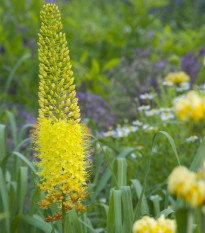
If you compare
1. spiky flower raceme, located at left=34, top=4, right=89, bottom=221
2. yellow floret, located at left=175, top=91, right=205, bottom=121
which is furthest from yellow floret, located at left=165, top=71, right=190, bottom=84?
yellow floret, located at left=175, top=91, right=205, bottom=121

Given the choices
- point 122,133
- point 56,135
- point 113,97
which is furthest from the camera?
point 113,97

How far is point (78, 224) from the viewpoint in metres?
2.25

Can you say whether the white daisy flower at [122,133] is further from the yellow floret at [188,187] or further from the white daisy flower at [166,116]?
the yellow floret at [188,187]

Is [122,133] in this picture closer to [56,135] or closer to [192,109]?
[56,135]

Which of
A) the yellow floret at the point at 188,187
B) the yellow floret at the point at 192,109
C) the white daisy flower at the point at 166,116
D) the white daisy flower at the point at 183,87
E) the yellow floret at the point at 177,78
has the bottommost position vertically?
the yellow floret at the point at 188,187

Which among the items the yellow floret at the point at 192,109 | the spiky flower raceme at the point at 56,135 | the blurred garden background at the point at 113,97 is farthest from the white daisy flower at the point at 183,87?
the yellow floret at the point at 192,109

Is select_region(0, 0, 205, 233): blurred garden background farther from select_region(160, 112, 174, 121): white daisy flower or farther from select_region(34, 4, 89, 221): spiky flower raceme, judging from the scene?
select_region(34, 4, 89, 221): spiky flower raceme

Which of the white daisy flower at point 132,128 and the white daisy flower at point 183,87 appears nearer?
the white daisy flower at point 132,128

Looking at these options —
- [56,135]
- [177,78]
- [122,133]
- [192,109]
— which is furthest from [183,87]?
[192,109]

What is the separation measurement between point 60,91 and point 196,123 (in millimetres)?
864

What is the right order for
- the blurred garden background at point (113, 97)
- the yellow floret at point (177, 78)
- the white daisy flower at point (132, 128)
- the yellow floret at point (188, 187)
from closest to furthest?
the yellow floret at point (188, 187) → the blurred garden background at point (113, 97) → the white daisy flower at point (132, 128) → the yellow floret at point (177, 78)

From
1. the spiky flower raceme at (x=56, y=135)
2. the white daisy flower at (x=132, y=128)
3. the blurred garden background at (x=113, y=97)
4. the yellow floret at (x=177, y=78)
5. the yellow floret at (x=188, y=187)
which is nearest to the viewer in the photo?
the yellow floret at (x=188, y=187)

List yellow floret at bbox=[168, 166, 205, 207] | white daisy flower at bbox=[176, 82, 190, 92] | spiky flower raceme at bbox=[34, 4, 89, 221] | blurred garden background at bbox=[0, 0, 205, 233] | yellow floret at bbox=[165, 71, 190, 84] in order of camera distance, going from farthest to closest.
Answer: yellow floret at bbox=[165, 71, 190, 84] < white daisy flower at bbox=[176, 82, 190, 92] < blurred garden background at bbox=[0, 0, 205, 233] < spiky flower raceme at bbox=[34, 4, 89, 221] < yellow floret at bbox=[168, 166, 205, 207]

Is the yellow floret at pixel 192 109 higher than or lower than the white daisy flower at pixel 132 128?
lower
